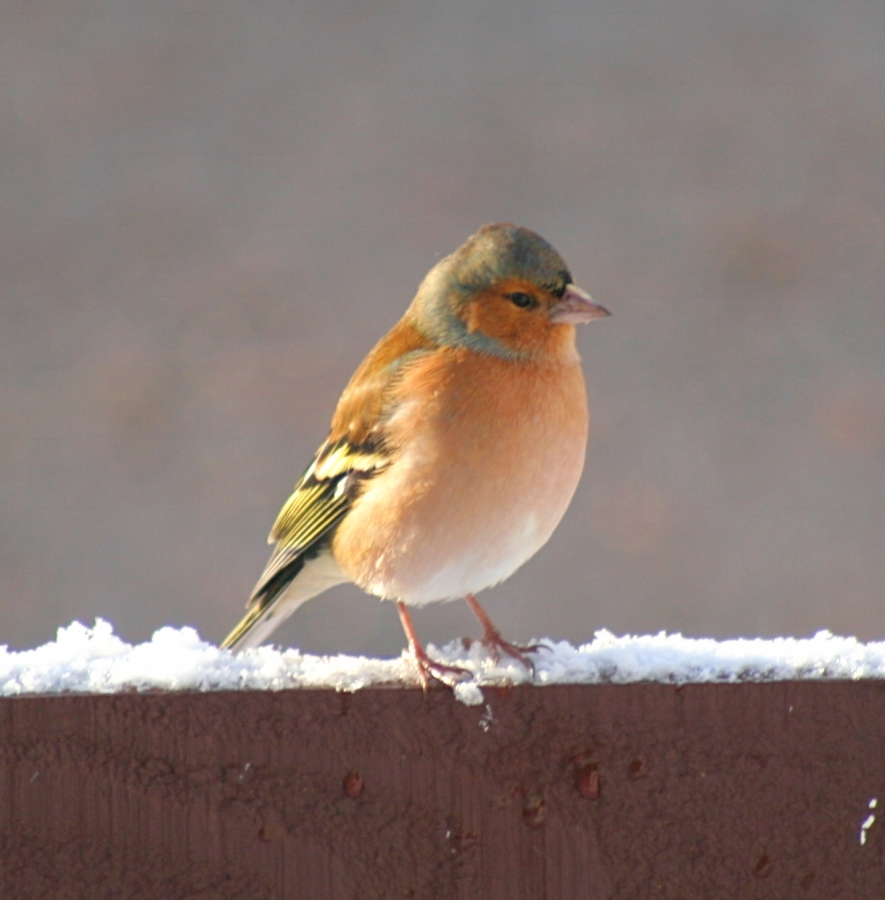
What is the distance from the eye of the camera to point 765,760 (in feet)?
4.90

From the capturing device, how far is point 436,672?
63.8 inches

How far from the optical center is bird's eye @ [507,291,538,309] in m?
2.39

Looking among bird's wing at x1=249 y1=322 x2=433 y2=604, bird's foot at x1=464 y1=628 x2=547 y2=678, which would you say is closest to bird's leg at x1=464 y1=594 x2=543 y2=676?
bird's foot at x1=464 y1=628 x2=547 y2=678

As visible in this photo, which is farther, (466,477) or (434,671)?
(466,477)

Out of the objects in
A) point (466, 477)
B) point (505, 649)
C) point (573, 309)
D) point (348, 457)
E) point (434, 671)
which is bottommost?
point (434, 671)

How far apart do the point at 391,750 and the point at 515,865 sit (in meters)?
0.19

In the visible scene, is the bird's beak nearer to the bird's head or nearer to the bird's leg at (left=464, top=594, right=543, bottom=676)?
the bird's head

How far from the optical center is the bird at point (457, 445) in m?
2.21

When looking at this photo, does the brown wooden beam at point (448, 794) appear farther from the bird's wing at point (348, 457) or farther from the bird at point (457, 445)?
the bird's wing at point (348, 457)

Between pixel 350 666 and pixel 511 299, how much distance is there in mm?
1008

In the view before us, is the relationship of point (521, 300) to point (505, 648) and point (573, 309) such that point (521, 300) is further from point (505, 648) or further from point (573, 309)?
point (505, 648)

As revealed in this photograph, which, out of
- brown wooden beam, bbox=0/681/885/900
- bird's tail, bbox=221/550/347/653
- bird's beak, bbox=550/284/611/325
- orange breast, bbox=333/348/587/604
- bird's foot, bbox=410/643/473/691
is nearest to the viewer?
brown wooden beam, bbox=0/681/885/900

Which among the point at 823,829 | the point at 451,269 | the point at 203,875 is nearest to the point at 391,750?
the point at 203,875

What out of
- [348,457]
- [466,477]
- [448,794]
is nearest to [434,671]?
[448,794]
